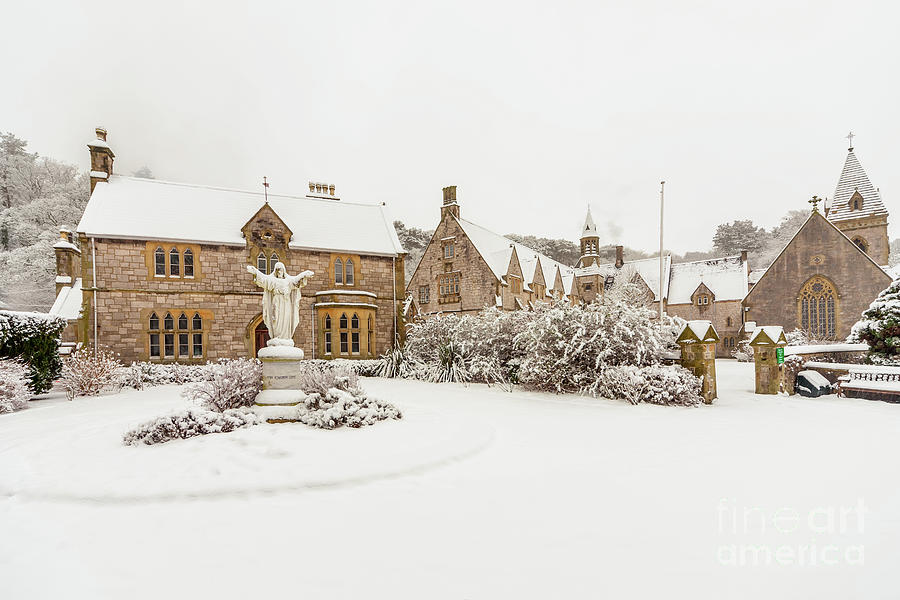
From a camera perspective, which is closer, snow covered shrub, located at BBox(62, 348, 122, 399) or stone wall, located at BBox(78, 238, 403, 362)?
snow covered shrub, located at BBox(62, 348, 122, 399)

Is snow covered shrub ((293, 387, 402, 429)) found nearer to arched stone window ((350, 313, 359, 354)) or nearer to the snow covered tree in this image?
arched stone window ((350, 313, 359, 354))

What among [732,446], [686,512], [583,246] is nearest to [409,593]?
[686,512]

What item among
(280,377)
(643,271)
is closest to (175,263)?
(280,377)

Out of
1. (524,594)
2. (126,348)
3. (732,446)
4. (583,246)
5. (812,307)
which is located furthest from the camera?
(583,246)

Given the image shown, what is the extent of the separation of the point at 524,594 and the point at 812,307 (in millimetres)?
A: 32648

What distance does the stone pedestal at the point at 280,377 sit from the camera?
303 inches

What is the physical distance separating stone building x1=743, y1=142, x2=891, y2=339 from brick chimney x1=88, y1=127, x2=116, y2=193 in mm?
39099

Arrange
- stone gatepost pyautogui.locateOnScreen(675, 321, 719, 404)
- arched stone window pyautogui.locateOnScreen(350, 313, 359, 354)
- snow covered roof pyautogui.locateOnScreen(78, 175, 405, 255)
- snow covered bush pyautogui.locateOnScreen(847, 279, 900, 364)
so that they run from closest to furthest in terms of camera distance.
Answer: stone gatepost pyautogui.locateOnScreen(675, 321, 719, 404) < snow covered bush pyautogui.locateOnScreen(847, 279, 900, 364) < snow covered roof pyautogui.locateOnScreen(78, 175, 405, 255) < arched stone window pyautogui.locateOnScreen(350, 313, 359, 354)

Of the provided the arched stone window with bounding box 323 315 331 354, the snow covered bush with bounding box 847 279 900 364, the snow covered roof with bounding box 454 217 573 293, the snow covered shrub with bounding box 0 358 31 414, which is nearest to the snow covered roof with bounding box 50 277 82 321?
the snow covered shrub with bounding box 0 358 31 414

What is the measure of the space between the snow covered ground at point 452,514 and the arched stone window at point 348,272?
14.9 m

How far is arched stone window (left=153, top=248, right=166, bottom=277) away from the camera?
18.2 meters

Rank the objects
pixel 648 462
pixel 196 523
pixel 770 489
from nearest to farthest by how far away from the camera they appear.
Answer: pixel 196 523 < pixel 770 489 < pixel 648 462

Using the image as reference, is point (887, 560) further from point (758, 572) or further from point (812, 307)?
point (812, 307)

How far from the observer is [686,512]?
154 inches
